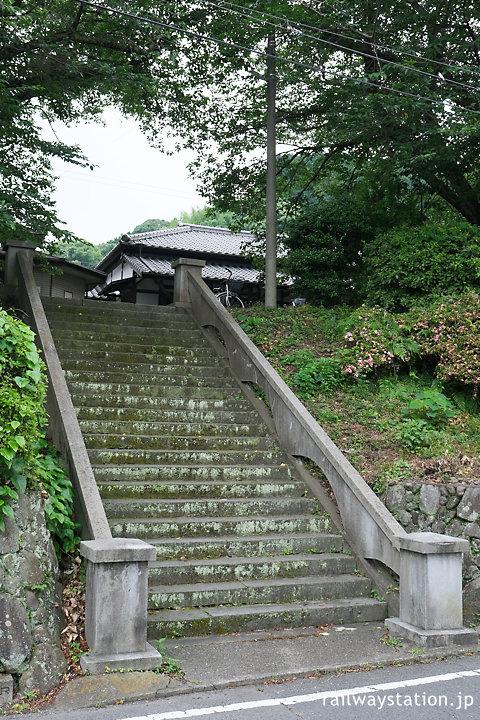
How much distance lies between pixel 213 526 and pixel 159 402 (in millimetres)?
2525

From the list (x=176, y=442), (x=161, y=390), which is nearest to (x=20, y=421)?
(x=176, y=442)

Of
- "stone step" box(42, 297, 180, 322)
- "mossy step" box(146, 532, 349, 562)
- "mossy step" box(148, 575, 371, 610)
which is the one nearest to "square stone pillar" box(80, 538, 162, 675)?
"mossy step" box(148, 575, 371, 610)

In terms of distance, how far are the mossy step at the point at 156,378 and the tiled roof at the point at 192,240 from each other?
12837 mm

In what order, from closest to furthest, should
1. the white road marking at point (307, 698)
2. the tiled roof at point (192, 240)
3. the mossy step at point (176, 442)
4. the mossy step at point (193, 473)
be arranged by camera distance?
1. the white road marking at point (307, 698)
2. the mossy step at point (193, 473)
3. the mossy step at point (176, 442)
4. the tiled roof at point (192, 240)

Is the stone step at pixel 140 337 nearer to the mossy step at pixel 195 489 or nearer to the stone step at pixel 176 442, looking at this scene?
the stone step at pixel 176 442

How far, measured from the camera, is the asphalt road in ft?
12.9

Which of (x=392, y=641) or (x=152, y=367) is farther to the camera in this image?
(x=152, y=367)

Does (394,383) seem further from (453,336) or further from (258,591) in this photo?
(258,591)

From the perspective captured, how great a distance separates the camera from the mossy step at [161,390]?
8.39 metres

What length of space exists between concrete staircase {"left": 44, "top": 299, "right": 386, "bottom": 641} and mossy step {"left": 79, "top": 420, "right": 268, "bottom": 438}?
0.01 meters

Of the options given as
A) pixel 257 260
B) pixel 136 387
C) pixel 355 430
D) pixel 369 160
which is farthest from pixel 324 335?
pixel 369 160

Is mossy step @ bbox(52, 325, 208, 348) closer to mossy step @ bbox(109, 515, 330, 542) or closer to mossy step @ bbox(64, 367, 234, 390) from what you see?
mossy step @ bbox(64, 367, 234, 390)

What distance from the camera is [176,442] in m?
7.66

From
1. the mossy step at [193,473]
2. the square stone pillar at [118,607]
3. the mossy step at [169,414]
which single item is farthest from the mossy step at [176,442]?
the square stone pillar at [118,607]
